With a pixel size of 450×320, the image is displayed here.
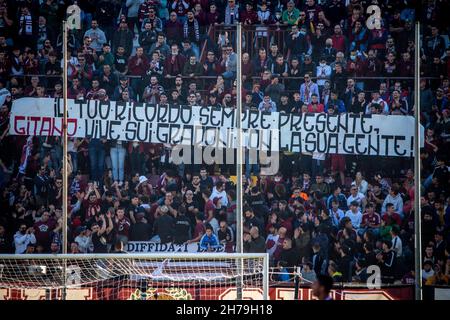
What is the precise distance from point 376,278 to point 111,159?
3.48 m

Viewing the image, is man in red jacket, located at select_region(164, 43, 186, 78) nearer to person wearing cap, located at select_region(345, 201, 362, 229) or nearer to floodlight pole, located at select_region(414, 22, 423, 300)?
person wearing cap, located at select_region(345, 201, 362, 229)

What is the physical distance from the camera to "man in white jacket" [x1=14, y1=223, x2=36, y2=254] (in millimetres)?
11562

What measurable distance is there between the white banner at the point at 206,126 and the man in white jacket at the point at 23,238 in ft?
3.84

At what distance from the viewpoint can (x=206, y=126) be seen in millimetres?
11602

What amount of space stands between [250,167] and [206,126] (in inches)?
29.8

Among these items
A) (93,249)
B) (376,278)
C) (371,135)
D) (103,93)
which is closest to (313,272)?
(376,278)

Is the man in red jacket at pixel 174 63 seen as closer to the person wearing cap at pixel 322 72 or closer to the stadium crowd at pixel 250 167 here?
the stadium crowd at pixel 250 167

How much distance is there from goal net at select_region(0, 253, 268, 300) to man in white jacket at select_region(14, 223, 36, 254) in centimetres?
83

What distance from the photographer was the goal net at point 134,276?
10.1 metres

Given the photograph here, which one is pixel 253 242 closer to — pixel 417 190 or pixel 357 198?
pixel 357 198

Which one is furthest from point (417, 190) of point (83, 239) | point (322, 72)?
point (83, 239)

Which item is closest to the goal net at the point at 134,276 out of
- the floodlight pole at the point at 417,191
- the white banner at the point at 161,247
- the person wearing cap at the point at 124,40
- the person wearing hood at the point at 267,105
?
the white banner at the point at 161,247
